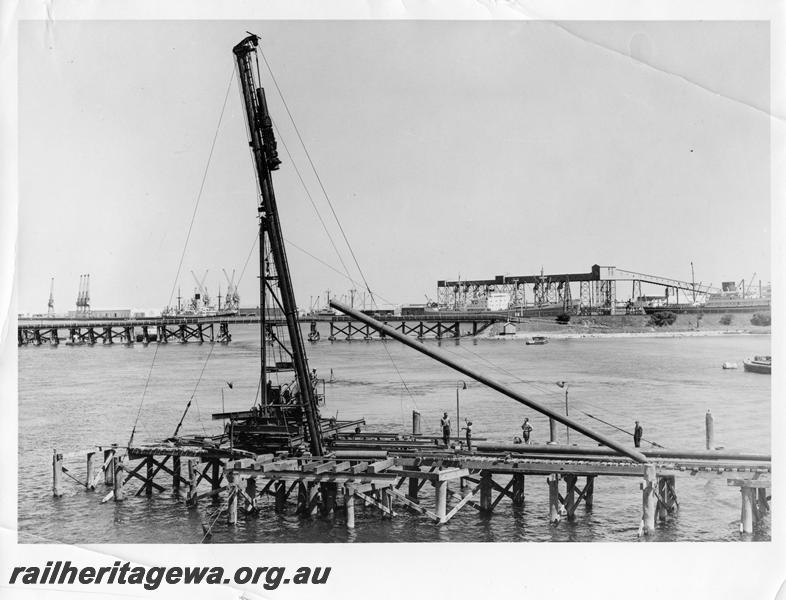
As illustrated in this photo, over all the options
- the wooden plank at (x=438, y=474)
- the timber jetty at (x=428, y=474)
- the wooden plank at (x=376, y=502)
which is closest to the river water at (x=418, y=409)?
the wooden plank at (x=376, y=502)

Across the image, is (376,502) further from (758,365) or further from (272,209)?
(758,365)

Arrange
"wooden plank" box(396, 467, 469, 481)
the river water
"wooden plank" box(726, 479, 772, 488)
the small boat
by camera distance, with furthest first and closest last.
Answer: the small boat, the river water, "wooden plank" box(396, 467, 469, 481), "wooden plank" box(726, 479, 772, 488)

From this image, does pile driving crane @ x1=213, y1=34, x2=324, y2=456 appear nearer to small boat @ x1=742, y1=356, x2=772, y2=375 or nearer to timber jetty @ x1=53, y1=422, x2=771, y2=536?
timber jetty @ x1=53, y1=422, x2=771, y2=536

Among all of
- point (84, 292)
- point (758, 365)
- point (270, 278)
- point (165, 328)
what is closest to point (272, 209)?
point (270, 278)

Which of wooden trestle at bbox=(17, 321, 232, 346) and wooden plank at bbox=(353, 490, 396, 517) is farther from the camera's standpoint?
wooden trestle at bbox=(17, 321, 232, 346)

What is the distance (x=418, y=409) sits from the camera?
5184cm

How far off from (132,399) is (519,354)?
2315 inches

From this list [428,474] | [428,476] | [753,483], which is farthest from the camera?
[428,476]

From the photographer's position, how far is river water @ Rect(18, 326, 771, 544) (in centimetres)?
2331

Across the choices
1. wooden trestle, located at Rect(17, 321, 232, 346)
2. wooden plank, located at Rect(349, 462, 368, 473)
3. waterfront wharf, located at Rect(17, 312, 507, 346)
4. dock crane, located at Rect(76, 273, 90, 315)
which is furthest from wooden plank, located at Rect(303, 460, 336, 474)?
wooden trestle, located at Rect(17, 321, 232, 346)
